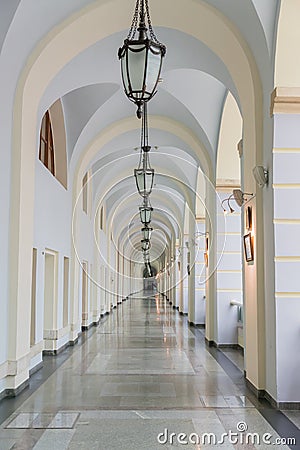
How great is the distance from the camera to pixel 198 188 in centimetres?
1367

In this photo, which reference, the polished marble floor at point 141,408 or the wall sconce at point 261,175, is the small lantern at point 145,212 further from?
the wall sconce at point 261,175

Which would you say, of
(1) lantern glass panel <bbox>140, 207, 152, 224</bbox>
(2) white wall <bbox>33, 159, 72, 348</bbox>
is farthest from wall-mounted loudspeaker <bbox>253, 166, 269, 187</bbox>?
(1) lantern glass panel <bbox>140, 207, 152, 224</bbox>

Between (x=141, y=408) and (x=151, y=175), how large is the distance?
4224mm

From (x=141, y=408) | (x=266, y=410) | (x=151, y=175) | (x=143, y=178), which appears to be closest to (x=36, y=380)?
(x=141, y=408)

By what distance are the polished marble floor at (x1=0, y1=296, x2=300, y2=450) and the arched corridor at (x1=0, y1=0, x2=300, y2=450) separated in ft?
0.16

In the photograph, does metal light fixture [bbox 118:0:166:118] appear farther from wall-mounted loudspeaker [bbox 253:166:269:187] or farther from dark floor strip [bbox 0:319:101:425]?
dark floor strip [bbox 0:319:101:425]

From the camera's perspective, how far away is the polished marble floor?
416 centimetres

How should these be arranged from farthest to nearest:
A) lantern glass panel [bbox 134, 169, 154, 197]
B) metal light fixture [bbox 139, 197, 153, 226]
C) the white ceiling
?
metal light fixture [bbox 139, 197, 153, 226]
lantern glass panel [bbox 134, 169, 154, 197]
the white ceiling

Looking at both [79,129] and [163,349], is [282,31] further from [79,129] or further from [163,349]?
[163,349]

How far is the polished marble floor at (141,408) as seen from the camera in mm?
4160

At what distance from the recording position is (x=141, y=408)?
5.19 meters

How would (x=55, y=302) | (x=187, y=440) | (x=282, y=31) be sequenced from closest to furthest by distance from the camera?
(x=187, y=440) < (x=282, y=31) < (x=55, y=302)

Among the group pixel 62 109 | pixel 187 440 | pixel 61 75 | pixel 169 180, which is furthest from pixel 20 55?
pixel 169 180

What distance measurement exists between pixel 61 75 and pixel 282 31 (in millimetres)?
3709
